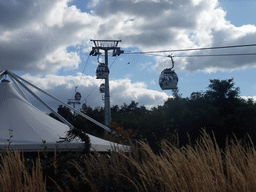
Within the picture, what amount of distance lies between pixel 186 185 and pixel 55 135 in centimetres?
540

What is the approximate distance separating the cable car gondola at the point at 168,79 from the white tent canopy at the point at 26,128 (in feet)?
13.0

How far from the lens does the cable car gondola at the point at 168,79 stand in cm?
1109

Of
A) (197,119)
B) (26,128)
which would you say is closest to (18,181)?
(26,128)

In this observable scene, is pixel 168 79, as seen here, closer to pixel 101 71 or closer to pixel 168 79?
pixel 168 79

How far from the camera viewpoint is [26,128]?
25.4 feet

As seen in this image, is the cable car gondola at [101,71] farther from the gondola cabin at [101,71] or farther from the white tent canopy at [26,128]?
the white tent canopy at [26,128]

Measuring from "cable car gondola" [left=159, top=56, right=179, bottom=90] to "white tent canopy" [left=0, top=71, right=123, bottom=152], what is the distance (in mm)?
3955

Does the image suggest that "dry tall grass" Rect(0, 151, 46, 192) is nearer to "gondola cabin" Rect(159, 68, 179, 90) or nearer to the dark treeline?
"gondola cabin" Rect(159, 68, 179, 90)

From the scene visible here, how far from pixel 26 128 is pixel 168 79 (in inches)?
222

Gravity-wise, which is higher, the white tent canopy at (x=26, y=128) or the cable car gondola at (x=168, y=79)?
the cable car gondola at (x=168, y=79)

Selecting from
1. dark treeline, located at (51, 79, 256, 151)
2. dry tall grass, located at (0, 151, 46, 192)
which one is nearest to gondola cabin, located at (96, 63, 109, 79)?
dark treeline, located at (51, 79, 256, 151)

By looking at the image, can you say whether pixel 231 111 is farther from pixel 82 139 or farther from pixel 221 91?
pixel 82 139

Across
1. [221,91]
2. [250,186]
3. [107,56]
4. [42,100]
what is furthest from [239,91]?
→ [250,186]

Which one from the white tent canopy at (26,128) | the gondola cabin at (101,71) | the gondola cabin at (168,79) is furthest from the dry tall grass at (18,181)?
the gondola cabin at (101,71)
